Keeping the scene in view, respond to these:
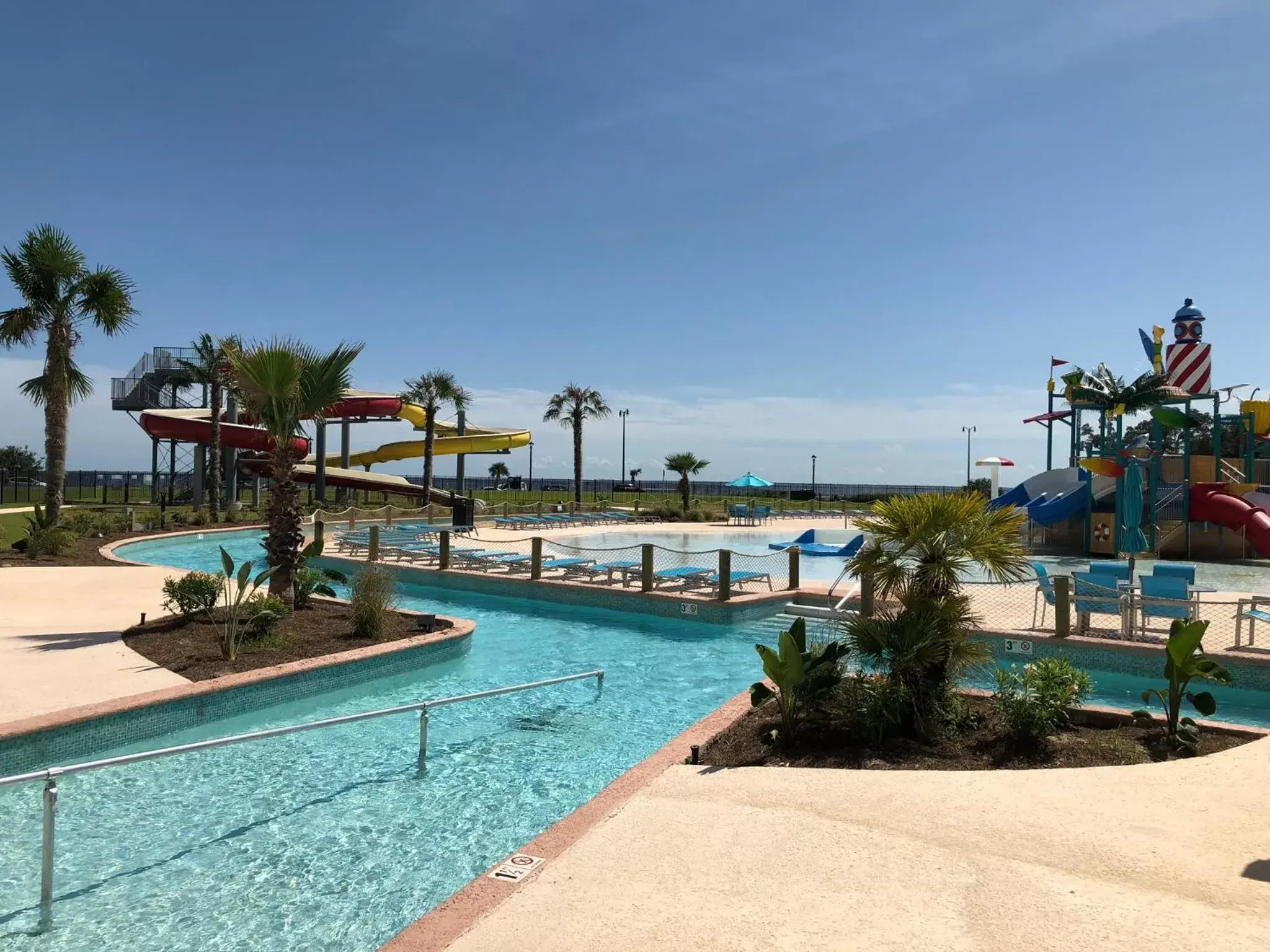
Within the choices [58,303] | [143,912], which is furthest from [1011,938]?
[58,303]

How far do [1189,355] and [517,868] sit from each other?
86.1 ft

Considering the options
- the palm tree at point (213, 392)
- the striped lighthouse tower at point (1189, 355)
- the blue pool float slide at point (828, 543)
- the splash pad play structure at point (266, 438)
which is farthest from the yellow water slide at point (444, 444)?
the striped lighthouse tower at point (1189, 355)

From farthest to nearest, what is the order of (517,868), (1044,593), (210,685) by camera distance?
(1044,593)
(210,685)
(517,868)

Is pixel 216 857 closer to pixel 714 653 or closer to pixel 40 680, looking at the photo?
pixel 40 680

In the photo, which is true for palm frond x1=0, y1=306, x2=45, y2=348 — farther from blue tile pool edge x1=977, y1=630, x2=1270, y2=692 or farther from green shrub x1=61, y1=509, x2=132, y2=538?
blue tile pool edge x1=977, y1=630, x2=1270, y2=692

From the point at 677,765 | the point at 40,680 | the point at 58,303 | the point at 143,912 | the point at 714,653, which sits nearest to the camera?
the point at 143,912

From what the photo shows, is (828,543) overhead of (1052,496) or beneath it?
beneath

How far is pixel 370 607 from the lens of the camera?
31.3 ft

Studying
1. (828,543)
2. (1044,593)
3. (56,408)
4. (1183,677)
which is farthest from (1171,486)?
(56,408)

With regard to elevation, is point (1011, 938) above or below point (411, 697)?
above

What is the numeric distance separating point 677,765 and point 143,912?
317 cm

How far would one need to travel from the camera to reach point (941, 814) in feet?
14.8

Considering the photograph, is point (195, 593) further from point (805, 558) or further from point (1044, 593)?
point (805, 558)

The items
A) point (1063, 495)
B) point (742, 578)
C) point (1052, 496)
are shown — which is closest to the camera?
point (742, 578)
